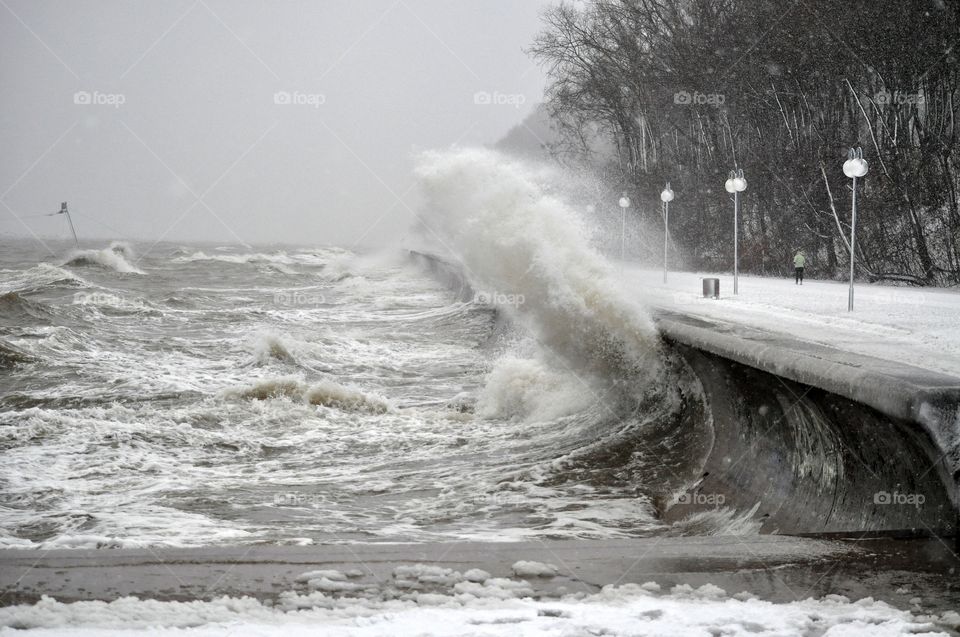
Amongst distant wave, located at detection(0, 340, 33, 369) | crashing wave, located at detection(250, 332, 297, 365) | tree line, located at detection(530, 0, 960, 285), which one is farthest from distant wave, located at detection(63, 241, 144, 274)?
crashing wave, located at detection(250, 332, 297, 365)

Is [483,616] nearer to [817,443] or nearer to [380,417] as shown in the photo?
[817,443]

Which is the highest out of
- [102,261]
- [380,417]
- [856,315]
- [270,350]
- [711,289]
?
[102,261]

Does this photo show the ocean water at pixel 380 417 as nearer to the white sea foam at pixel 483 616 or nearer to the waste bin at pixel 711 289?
the white sea foam at pixel 483 616

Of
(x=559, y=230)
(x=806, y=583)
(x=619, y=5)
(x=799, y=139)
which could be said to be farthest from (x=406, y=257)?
(x=806, y=583)

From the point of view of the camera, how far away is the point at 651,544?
4242 mm

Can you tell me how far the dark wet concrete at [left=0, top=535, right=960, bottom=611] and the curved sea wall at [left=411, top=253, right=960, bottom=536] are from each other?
1.22 ft

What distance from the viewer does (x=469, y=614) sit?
325cm

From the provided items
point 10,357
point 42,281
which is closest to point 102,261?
point 42,281

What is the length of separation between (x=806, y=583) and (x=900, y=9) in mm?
19437

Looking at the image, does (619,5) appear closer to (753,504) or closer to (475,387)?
(475,387)

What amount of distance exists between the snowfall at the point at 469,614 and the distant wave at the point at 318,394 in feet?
20.0

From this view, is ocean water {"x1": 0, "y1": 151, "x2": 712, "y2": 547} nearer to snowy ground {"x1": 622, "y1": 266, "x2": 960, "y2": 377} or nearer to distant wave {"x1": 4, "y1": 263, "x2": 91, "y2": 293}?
snowy ground {"x1": 622, "y1": 266, "x2": 960, "y2": 377}

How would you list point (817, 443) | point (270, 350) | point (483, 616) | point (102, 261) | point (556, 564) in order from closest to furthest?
point (483, 616)
point (556, 564)
point (817, 443)
point (270, 350)
point (102, 261)

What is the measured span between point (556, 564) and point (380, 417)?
18.3 ft
